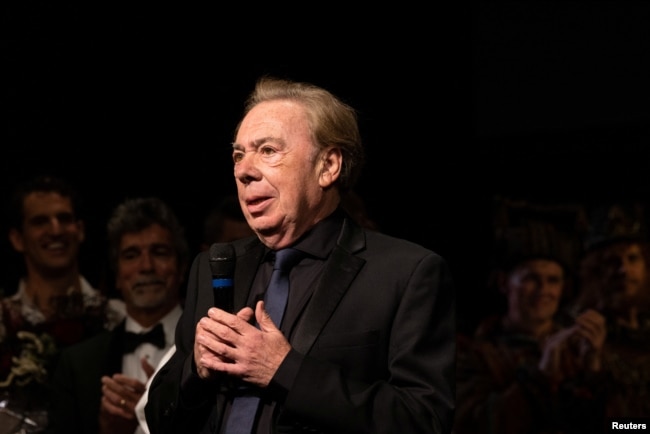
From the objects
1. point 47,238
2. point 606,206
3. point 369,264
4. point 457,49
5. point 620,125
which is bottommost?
point 369,264

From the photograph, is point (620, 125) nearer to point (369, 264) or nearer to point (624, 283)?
point (624, 283)

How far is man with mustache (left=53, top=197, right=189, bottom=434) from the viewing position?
3.91m

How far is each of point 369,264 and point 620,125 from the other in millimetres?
3632

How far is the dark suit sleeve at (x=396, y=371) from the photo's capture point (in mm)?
2105

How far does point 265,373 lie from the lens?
2.12 meters

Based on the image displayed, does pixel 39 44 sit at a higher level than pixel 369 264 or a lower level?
higher

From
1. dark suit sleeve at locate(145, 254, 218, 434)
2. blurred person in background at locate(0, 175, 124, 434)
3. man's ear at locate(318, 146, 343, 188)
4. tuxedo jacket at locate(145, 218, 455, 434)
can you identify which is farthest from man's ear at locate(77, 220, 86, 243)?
man's ear at locate(318, 146, 343, 188)

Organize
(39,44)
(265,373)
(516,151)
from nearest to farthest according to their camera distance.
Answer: (265,373)
(39,44)
(516,151)

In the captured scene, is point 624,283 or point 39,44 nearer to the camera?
point 39,44

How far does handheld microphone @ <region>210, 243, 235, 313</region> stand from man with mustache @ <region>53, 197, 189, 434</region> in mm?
1735

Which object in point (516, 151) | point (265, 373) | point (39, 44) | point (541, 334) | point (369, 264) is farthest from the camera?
point (516, 151)

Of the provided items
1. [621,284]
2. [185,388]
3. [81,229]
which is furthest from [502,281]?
[185,388]

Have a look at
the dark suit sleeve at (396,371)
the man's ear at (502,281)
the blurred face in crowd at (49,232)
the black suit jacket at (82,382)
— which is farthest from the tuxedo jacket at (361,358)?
the man's ear at (502,281)

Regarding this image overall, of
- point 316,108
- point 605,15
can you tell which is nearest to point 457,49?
point 605,15
